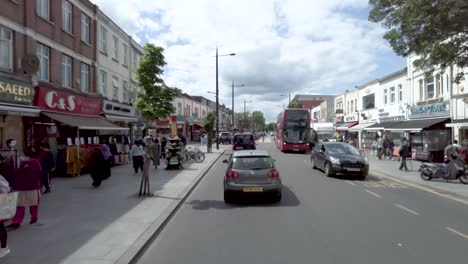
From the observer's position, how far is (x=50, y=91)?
15852mm

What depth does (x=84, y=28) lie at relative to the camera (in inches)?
828

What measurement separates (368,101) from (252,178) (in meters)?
31.2

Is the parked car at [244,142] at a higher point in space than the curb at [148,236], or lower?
higher

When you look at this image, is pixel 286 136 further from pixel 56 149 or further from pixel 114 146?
pixel 56 149

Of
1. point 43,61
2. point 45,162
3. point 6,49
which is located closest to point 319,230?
point 45,162

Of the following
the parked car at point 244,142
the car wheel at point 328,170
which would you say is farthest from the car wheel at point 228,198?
the parked car at point 244,142

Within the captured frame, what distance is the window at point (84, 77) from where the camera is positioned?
67.4ft

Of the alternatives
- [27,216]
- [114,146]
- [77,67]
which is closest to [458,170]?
[27,216]

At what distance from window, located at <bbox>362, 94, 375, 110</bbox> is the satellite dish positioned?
31.0 meters

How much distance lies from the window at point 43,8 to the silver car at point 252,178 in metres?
12.3

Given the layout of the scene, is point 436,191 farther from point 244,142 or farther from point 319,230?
point 244,142

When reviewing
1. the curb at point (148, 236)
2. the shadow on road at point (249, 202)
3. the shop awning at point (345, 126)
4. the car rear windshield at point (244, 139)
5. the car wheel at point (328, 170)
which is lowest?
the shadow on road at point (249, 202)

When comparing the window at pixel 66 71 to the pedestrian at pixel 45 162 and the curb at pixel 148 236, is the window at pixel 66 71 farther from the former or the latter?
the curb at pixel 148 236

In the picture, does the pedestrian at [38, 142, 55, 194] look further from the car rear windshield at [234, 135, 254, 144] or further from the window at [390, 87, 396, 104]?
the window at [390, 87, 396, 104]
